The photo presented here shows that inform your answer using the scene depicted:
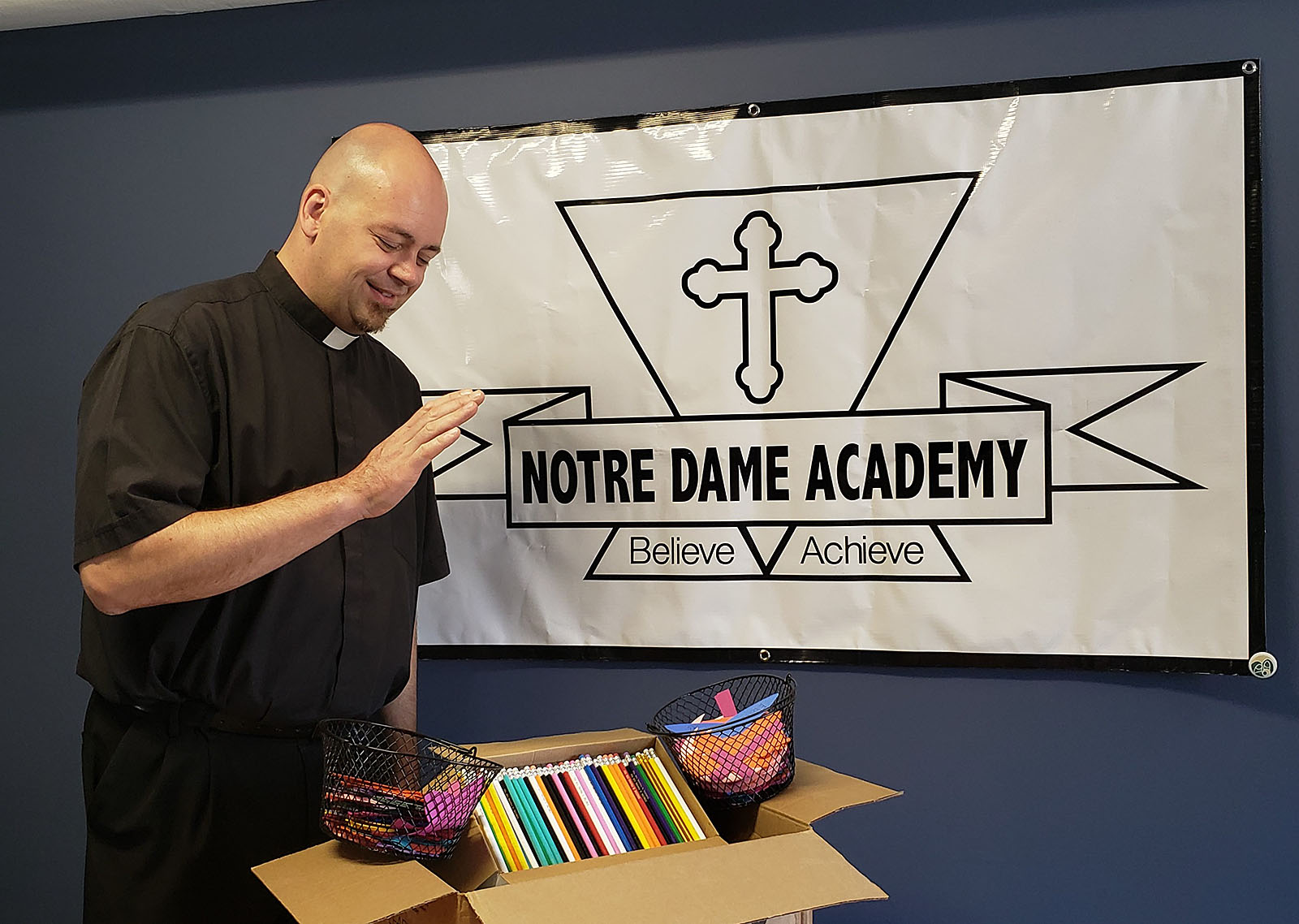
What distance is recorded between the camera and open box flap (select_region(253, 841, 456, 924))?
1.15 m

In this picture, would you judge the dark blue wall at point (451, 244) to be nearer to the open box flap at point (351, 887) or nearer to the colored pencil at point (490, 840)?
the colored pencil at point (490, 840)

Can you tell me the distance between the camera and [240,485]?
5.19 feet

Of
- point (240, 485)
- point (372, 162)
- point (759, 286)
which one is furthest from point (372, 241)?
point (759, 286)

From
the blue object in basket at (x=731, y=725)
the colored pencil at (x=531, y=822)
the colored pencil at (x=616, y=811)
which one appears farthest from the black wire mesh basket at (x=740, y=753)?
the colored pencil at (x=531, y=822)

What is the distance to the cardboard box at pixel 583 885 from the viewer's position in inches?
45.0

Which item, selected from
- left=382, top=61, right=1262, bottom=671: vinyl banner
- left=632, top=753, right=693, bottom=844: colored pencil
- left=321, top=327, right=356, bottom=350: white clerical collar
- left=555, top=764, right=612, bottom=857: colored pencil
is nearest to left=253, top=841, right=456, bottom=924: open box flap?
left=555, top=764, right=612, bottom=857: colored pencil

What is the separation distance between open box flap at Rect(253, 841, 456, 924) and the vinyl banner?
0.90 meters

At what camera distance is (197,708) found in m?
1.59

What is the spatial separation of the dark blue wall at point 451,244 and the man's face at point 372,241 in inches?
22.5

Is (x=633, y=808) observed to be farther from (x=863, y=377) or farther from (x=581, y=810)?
(x=863, y=377)

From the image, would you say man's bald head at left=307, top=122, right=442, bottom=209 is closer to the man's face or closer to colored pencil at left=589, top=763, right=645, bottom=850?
the man's face

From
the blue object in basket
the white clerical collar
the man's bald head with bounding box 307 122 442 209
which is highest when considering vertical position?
the man's bald head with bounding box 307 122 442 209

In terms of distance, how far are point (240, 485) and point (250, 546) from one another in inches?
8.6

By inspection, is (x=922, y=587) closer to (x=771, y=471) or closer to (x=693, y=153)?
(x=771, y=471)
